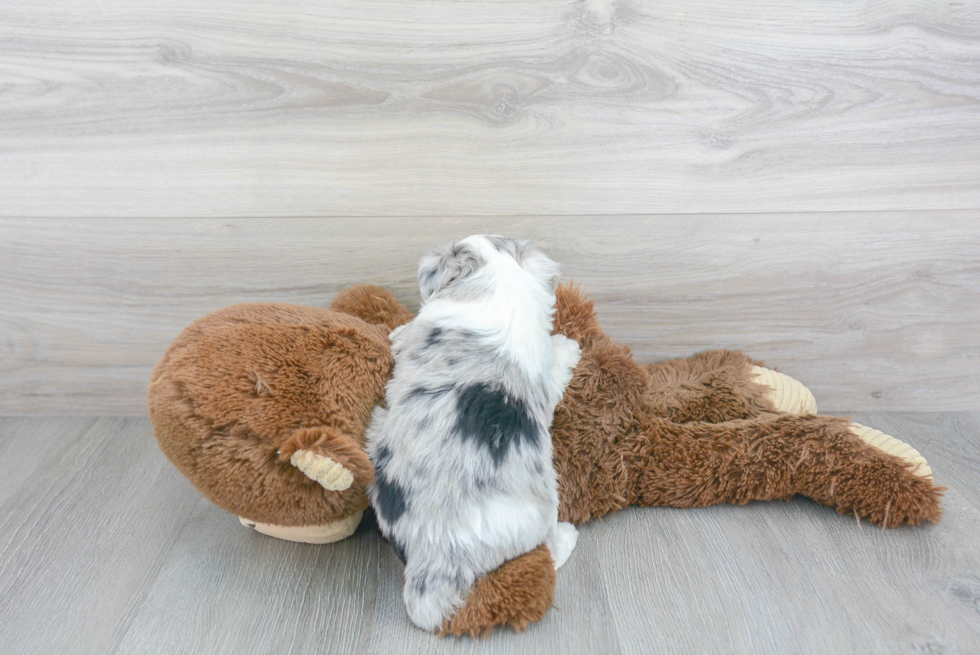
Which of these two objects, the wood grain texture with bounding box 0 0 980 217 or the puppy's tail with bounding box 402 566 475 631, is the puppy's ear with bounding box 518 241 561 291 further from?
the puppy's tail with bounding box 402 566 475 631

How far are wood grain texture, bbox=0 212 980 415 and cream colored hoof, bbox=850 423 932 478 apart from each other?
12.9 inches

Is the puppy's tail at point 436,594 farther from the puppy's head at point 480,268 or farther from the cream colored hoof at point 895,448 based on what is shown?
the cream colored hoof at point 895,448

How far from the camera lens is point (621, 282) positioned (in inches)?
64.3

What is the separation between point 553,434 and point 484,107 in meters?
0.77

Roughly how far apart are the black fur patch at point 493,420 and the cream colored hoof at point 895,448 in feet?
2.51

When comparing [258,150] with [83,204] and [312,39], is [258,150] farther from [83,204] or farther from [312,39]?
[83,204]

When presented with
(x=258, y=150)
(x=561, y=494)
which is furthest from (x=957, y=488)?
(x=258, y=150)

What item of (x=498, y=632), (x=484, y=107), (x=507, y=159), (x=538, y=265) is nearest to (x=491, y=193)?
(x=507, y=159)

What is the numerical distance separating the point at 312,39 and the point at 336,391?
2.73ft

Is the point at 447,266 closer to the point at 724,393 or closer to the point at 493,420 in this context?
the point at 493,420

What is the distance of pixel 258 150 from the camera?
152cm

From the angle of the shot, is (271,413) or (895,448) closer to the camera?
(271,413)

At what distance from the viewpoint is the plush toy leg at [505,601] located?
1048mm

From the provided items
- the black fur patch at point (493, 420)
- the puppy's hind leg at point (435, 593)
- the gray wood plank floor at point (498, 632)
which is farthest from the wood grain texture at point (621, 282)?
the puppy's hind leg at point (435, 593)
